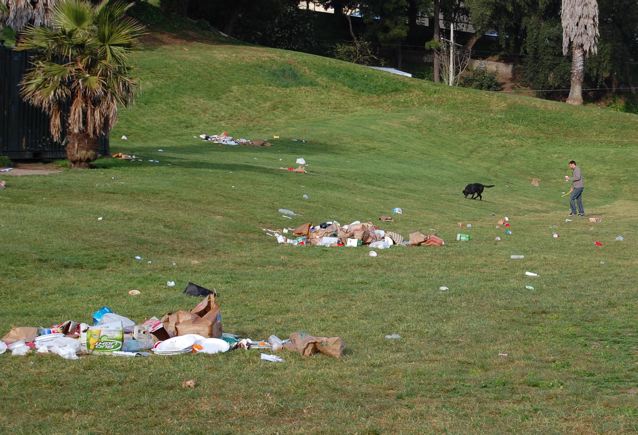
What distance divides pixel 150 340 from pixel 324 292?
473cm

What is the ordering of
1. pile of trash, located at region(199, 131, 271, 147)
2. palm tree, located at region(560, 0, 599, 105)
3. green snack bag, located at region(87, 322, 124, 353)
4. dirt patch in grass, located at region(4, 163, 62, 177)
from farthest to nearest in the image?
palm tree, located at region(560, 0, 599, 105) → pile of trash, located at region(199, 131, 271, 147) → dirt patch in grass, located at region(4, 163, 62, 177) → green snack bag, located at region(87, 322, 124, 353)

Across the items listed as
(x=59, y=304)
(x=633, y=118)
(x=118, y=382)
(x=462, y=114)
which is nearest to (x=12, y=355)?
(x=118, y=382)

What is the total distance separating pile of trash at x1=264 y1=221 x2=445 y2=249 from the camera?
21.5 metres

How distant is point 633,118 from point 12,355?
178 feet

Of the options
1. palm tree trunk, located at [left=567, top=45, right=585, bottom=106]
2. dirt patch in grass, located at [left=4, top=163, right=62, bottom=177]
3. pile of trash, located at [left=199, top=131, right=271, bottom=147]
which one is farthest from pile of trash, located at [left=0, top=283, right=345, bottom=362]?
palm tree trunk, located at [left=567, top=45, right=585, bottom=106]

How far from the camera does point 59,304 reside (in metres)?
13.5

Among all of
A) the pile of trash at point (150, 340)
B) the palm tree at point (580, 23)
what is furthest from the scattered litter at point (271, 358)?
the palm tree at point (580, 23)

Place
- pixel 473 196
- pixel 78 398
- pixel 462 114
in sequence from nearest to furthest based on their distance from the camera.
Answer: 1. pixel 78 398
2. pixel 473 196
3. pixel 462 114

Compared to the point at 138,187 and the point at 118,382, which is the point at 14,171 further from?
the point at 118,382

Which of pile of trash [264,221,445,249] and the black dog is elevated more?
pile of trash [264,221,445,249]

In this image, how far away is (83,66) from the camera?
2591 centimetres

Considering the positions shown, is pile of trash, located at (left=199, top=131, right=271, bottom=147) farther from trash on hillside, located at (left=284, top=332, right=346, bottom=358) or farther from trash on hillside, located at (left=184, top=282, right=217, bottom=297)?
trash on hillside, located at (left=284, top=332, right=346, bottom=358)

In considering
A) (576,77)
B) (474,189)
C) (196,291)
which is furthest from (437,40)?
(196,291)

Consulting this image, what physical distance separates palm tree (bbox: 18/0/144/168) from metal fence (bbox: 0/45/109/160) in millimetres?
768
